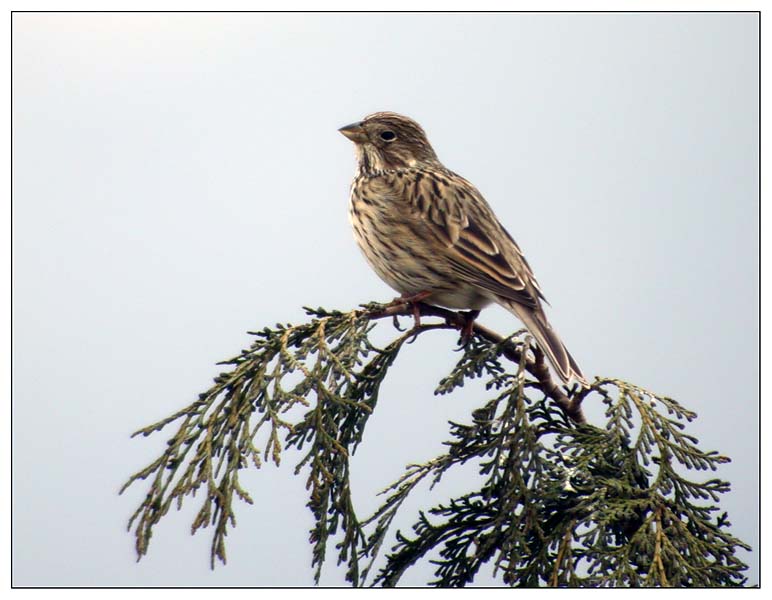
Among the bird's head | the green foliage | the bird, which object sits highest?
the bird's head

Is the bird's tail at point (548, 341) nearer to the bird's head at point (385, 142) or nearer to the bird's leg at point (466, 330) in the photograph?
the bird's leg at point (466, 330)

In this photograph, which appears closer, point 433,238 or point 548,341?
point 548,341

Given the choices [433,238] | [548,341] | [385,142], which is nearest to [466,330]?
[548,341]

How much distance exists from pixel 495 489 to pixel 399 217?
2.07 metres

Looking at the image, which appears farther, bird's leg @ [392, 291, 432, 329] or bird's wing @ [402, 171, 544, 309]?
bird's wing @ [402, 171, 544, 309]

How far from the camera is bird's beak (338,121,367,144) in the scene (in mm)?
6199

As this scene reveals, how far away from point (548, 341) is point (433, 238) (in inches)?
40.9

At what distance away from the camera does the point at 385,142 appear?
245 inches

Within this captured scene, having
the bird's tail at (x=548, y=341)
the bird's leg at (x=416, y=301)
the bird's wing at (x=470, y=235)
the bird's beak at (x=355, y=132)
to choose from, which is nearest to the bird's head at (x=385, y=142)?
the bird's beak at (x=355, y=132)

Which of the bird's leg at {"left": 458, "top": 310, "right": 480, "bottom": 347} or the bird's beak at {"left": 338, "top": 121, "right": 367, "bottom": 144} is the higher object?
the bird's beak at {"left": 338, "top": 121, "right": 367, "bottom": 144}

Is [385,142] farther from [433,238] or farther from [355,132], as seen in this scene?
[433,238]

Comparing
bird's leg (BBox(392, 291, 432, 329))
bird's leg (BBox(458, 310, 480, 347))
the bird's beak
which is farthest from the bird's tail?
the bird's beak

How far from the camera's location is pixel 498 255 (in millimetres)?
5156

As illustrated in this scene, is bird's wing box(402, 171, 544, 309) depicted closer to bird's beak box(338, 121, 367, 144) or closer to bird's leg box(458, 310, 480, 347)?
bird's leg box(458, 310, 480, 347)
